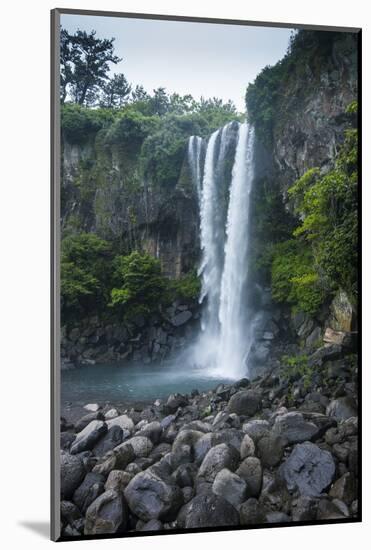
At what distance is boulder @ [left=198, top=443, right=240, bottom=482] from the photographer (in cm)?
539

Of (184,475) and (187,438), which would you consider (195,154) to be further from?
(184,475)

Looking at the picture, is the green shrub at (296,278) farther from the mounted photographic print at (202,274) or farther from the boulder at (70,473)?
the boulder at (70,473)

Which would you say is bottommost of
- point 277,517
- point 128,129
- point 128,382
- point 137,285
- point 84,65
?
point 277,517

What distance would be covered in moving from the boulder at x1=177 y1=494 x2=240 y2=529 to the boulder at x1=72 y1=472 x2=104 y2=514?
0.51 metres

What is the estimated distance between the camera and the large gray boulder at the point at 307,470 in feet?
18.0

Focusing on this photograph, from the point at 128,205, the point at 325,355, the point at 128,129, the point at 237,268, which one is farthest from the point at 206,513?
the point at 128,129

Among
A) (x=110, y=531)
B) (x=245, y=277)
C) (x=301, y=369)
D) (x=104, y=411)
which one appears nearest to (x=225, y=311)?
(x=245, y=277)

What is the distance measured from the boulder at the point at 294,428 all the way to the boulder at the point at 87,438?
1.08 metres

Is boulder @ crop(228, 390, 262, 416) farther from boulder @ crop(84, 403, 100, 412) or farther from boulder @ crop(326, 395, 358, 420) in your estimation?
boulder @ crop(84, 403, 100, 412)

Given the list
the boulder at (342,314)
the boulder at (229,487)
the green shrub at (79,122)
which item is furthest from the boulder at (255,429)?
the green shrub at (79,122)

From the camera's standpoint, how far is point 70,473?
5.20 m

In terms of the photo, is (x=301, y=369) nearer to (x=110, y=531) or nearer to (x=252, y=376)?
(x=252, y=376)

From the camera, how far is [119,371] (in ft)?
17.9

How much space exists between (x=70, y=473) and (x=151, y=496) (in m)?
0.48
